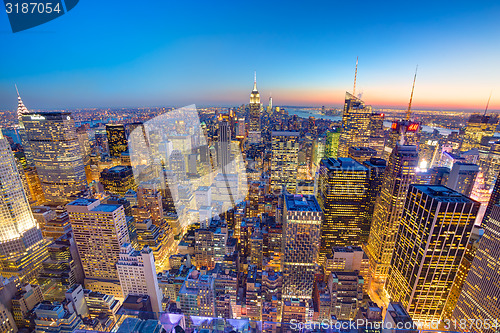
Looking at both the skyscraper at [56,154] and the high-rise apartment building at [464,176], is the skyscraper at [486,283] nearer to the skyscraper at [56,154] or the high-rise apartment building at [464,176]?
the high-rise apartment building at [464,176]

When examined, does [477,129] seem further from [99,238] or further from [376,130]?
[99,238]

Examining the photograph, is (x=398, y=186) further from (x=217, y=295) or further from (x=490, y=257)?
(x=217, y=295)

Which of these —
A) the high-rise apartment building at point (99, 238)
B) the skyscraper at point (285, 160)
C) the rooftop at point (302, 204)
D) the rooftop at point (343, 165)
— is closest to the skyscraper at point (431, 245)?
the rooftop at point (343, 165)

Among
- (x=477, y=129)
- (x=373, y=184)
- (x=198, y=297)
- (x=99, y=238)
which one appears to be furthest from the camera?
(x=477, y=129)

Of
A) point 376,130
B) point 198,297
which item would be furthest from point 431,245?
point 376,130

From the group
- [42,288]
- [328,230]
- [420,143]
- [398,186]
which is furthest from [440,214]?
[420,143]

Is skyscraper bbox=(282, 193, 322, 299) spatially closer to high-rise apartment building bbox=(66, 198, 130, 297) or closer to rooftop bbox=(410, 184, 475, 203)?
rooftop bbox=(410, 184, 475, 203)
